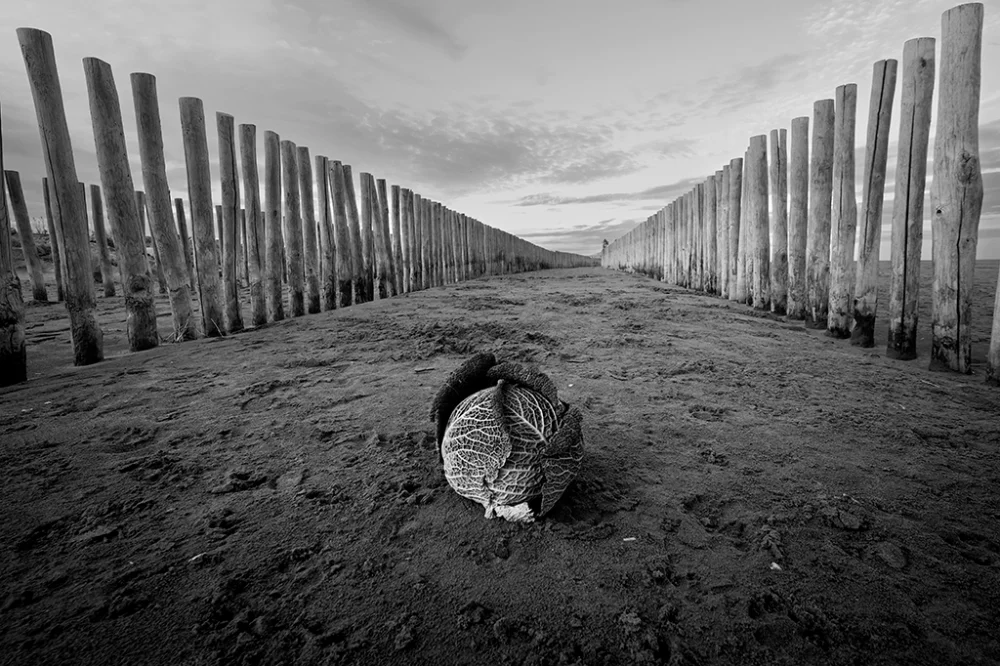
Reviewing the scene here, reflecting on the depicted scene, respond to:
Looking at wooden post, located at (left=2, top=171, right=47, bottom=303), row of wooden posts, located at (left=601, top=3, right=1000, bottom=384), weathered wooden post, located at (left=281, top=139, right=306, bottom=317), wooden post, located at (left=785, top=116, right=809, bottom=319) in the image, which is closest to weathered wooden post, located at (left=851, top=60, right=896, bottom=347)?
row of wooden posts, located at (left=601, top=3, right=1000, bottom=384)

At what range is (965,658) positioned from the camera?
1315 mm

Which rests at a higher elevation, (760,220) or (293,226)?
(293,226)

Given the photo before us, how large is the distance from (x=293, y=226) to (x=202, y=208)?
1630mm

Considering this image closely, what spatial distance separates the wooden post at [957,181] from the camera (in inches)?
150

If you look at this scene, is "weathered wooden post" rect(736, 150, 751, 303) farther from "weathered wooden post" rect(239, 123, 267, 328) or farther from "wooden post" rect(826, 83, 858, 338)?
"weathered wooden post" rect(239, 123, 267, 328)

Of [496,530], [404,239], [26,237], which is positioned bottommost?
[496,530]

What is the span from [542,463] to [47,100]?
5612mm

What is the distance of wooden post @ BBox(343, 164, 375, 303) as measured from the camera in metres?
9.01

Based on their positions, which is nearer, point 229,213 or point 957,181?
point 957,181

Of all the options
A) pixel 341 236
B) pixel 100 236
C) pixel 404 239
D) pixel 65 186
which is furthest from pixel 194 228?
pixel 100 236

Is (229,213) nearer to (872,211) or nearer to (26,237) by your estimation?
(872,211)

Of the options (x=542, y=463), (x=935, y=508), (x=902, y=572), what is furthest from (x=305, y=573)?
(x=935, y=508)

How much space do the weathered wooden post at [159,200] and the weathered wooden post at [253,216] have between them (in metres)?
1.05

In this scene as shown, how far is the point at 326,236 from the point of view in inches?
332
